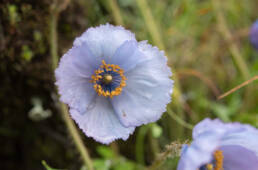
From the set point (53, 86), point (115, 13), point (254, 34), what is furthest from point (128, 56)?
point (254, 34)

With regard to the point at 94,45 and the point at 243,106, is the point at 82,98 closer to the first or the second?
the point at 94,45

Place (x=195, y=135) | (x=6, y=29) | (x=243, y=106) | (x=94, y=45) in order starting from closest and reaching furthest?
(x=195, y=135) < (x=94, y=45) < (x=6, y=29) < (x=243, y=106)

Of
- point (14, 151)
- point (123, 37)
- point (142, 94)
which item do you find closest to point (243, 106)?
point (142, 94)

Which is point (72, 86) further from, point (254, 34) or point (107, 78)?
point (254, 34)

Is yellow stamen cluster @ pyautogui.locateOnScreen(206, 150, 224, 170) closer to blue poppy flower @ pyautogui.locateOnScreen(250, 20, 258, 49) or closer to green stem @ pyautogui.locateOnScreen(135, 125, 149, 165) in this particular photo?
green stem @ pyautogui.locateOnScreen(135, 125, 149, 165)

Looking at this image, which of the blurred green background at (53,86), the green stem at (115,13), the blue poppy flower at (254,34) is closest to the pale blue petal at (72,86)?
the blurred green background at (53,86)

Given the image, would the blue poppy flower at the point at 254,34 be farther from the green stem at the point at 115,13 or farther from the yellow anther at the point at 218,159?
the yellow anther at the point at 218,159
